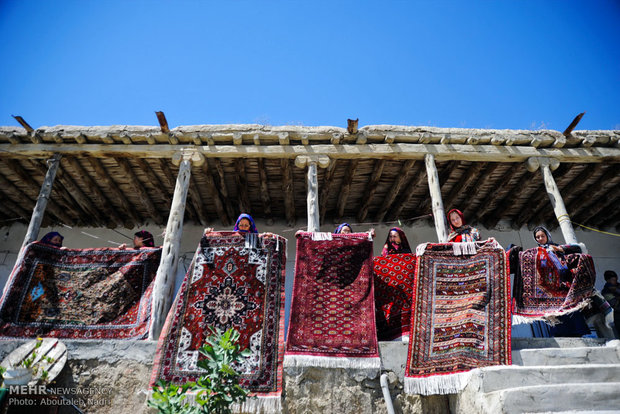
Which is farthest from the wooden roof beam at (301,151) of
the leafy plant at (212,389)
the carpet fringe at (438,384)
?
the leafy plant at (212,389)

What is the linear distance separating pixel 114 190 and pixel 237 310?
385cm

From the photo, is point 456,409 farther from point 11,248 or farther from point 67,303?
point 11,248

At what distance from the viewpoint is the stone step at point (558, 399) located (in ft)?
9.68

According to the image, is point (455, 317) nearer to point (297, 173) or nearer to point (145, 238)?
point (297, 173)

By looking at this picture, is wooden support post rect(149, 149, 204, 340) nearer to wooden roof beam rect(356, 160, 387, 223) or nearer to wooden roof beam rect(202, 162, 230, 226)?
wooden roof beam rect(202, 162, 230, 226)

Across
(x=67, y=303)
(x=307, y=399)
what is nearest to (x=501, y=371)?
(x=307, y=399)

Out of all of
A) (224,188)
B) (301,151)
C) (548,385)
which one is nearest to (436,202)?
(301,151)

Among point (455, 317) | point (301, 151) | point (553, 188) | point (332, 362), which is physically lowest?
point (332, 362)

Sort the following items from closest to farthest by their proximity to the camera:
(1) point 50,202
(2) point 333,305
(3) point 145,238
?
(2) point 333,305, (3) point 145,238, (1) point 50,202

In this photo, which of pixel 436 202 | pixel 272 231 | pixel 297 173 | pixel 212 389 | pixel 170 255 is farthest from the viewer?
pixel 272 231

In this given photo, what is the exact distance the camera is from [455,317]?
4.36 m

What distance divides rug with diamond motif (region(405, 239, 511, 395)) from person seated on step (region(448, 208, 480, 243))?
1.29ft

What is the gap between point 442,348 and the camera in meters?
4.14

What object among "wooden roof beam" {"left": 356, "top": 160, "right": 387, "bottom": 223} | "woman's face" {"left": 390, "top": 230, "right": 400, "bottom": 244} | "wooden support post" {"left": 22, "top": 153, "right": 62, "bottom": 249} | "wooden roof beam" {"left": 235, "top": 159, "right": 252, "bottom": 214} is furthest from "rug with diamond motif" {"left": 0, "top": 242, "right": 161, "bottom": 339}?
"wooden roof beam" {"left": 356, "top": 160, "right": 387, "bottom": 223}
